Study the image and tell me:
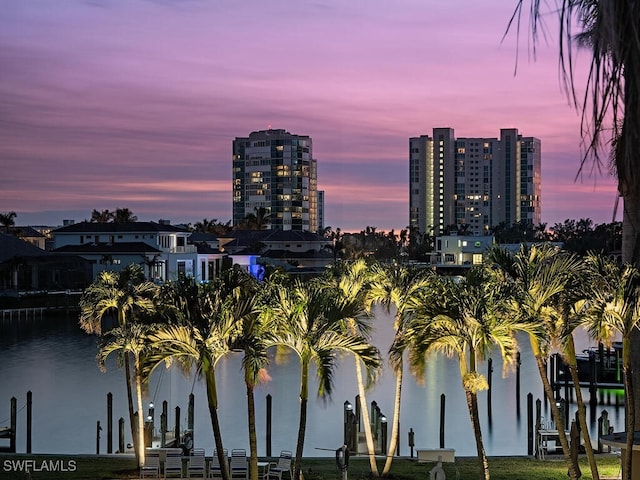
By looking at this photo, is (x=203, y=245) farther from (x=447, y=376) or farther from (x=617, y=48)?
(x=617, y=48)

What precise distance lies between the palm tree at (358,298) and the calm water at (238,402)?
6165 millimetres

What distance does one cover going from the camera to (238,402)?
162 ft

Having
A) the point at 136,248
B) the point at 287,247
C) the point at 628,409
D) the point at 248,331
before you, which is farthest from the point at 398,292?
the point at 287,247

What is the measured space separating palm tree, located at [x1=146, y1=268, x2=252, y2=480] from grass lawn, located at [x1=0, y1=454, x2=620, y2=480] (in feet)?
20.2

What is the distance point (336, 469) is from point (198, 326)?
27.3 ft

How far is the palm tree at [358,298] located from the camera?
73.1 ft

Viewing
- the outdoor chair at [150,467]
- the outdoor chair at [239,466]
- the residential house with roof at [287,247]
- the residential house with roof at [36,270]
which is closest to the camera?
the outdoor chair at [239,466]

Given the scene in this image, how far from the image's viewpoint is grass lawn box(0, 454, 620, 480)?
22938mm

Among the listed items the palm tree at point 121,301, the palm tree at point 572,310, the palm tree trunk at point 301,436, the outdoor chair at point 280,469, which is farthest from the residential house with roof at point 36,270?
the palm tree at point 572,310

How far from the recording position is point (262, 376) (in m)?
19.3

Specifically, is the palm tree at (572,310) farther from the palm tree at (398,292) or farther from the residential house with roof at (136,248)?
the residential house with roof at (136,248)

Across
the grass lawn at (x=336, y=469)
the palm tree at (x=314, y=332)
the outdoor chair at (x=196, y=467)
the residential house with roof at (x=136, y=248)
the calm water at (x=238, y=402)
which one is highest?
the residential house with roof at (x=136, y=248)

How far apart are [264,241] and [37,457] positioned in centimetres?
12667

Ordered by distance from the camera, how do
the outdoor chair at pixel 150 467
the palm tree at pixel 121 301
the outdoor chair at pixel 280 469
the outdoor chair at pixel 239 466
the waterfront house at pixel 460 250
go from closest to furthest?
the outdoor chair at pixel 280 469, the outdoor chair at pixel 239 466, the outdoor chair at pixel 150 467, the palm tree at pixel 121 301, the waterfront house at pixel 460 250
